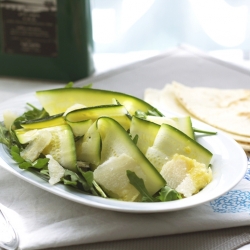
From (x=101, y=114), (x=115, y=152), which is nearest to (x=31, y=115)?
(x=101, y=114)

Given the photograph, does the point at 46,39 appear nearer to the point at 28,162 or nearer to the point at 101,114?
the point at 101,114

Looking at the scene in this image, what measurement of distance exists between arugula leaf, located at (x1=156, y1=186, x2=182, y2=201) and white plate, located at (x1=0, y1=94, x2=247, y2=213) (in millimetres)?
36

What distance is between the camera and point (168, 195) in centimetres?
95

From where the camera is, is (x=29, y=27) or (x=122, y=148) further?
(x=29, y=27)

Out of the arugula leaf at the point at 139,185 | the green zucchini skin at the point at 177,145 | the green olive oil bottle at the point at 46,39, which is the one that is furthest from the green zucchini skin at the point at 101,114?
the green olive oil bottle at the point at 46,39

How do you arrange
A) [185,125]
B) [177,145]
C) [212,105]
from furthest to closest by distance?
[212,105] → [185,125] → [177,145]

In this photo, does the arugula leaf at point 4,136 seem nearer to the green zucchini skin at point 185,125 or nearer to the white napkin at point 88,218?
the white napkin at point 88,218

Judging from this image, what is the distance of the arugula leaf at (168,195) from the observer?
3.11 feet

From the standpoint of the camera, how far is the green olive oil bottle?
1.84 metres

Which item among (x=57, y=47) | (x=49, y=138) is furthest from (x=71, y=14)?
(x=49, y=138)

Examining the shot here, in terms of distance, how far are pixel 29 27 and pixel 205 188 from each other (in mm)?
1153

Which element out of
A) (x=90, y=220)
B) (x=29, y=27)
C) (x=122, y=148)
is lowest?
(x=90, y=220)

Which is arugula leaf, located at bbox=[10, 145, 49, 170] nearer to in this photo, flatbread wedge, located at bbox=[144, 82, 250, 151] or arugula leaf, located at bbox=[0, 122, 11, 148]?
arugula leaf, located at bbox=[0, 122, 11, 148]

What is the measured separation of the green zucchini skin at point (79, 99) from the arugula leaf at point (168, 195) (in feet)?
1.10
